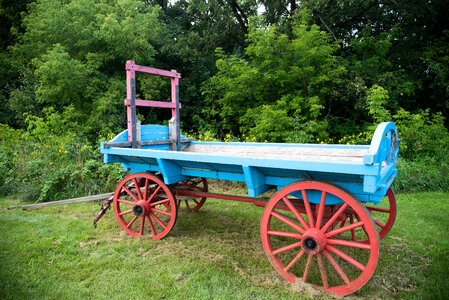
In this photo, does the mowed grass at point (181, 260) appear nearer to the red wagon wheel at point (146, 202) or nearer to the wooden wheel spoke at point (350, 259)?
the red wagon wheel at point (146, 202)

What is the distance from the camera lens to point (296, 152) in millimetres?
3684

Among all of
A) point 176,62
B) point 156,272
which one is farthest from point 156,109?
point 156,272

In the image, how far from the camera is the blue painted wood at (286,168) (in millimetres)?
2094

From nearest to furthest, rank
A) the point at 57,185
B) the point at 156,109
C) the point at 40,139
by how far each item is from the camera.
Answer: the point at 57,185, the point at 40,139, the point at 156,109

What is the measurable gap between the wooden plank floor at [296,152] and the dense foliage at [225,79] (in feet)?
8.60

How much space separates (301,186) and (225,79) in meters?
6.34

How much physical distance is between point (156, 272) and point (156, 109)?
8034mm

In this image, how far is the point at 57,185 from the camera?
18.6 feet

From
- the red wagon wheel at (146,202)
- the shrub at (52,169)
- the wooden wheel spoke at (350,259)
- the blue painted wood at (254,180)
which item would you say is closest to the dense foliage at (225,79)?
the shrub at (52,169)

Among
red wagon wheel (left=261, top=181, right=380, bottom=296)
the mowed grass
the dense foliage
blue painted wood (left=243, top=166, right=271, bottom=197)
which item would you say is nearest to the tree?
the dense foliage

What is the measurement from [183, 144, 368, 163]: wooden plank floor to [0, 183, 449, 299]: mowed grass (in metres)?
1.12

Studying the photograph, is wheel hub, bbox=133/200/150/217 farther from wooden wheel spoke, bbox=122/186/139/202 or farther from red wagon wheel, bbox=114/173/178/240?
wooden wheel spoke, bbox=122/186/139/202

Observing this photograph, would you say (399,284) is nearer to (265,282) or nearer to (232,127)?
(265,282)

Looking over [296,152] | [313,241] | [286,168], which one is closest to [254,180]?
[286,168]
